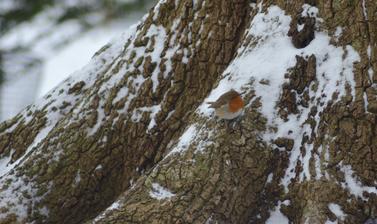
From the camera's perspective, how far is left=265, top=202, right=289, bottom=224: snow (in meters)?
3.50

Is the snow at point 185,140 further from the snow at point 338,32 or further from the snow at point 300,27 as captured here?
the snow at point 338,32

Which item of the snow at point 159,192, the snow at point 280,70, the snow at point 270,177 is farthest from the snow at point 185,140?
the snow at point 270,177

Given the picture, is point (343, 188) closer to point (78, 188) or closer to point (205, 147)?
point (205, 147)

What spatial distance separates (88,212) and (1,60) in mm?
2141

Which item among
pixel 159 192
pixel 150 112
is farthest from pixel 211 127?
pixel 150 112

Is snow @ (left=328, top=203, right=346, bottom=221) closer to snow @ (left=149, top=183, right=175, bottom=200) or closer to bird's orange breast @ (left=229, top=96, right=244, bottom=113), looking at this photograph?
bird's orange breast @ (left=229, top=96, right=244, bottom=113)

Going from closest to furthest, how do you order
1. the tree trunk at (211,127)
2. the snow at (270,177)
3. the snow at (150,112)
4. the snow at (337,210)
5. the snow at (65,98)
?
the snow at (337,210), the tree trunk at (211,127), the snow at (270,177), the snow at (150,112), the snow at (65,98)

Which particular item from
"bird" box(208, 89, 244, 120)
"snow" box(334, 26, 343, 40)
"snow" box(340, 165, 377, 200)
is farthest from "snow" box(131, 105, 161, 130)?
"snow" box(340, 165, 377, 200)

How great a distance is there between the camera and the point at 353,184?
3338 millimetres

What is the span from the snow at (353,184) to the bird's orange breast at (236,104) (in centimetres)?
63

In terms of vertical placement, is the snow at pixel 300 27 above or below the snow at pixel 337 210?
above

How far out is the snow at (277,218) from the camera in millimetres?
3504

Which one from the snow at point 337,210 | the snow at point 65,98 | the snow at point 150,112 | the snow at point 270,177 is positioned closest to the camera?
the snow at point 337,210

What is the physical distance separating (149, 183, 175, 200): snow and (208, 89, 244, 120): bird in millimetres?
495
